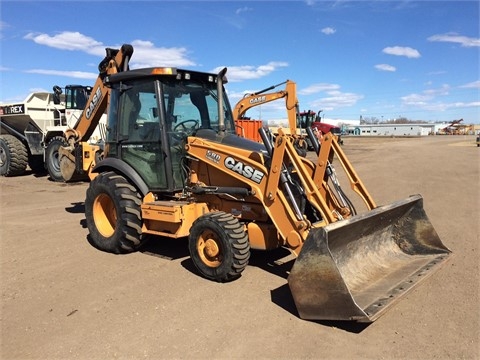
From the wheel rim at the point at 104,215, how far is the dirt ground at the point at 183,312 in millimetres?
330

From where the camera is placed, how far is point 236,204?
17.1 ft

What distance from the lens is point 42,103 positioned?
14.6m

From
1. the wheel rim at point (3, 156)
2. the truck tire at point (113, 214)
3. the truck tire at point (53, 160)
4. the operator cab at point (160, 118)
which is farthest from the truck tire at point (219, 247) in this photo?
the wheel rim at point (3, 156)

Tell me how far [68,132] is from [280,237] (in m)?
5.03

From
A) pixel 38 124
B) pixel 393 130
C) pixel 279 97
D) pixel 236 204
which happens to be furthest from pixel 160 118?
pixel 393 130

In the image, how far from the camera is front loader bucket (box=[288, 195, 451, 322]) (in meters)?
3.56

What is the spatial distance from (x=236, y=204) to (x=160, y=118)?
143 cm

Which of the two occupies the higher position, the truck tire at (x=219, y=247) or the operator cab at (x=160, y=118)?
the operator cab at (x=160, y=118)

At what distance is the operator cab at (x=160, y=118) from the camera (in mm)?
5383

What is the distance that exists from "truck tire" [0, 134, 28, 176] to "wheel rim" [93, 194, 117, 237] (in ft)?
32.5

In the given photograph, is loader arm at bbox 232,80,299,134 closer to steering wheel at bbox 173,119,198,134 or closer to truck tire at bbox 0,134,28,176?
steering wheel at bbox 173,119,198,134

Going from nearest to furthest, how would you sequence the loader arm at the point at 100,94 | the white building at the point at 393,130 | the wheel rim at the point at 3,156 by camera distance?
1. the loader arm at the point at 100,94
2. the wheel rim at the point at 3,156
3. the white building at the point at 393,130

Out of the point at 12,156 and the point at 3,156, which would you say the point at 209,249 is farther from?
the point at 3,156

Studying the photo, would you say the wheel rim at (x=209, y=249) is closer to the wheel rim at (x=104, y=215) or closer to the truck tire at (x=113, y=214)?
the truck tire at (x=113, y=214)
